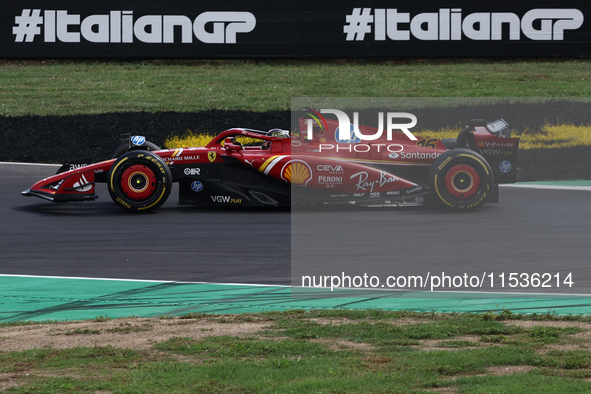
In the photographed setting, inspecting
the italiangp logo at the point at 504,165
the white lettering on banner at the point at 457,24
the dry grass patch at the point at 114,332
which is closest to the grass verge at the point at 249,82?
the white lettering on banner at the point at 457,24

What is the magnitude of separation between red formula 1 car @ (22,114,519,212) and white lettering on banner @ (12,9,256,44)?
10320mm

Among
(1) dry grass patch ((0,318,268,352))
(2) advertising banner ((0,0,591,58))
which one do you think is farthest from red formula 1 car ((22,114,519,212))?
(2) advertising banner ((0,0,591,58))

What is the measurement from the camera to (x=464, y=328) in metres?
5.71

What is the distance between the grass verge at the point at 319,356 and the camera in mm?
4438

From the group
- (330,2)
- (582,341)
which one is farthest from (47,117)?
(582,341)

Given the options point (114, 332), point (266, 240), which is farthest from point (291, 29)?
point (114, 332)

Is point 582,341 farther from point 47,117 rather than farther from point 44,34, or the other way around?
point 44,34

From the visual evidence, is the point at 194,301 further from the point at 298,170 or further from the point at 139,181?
the point at 139,181

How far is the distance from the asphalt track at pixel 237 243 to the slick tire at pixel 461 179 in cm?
27

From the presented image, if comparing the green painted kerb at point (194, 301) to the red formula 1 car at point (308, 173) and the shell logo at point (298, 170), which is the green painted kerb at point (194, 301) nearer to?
the red formula 1 car at point (308, 173)

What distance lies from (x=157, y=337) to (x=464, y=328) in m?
2.28

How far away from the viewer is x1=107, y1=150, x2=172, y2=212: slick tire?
10.9 m

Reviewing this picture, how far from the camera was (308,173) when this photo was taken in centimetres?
1097

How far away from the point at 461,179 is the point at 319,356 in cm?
646
